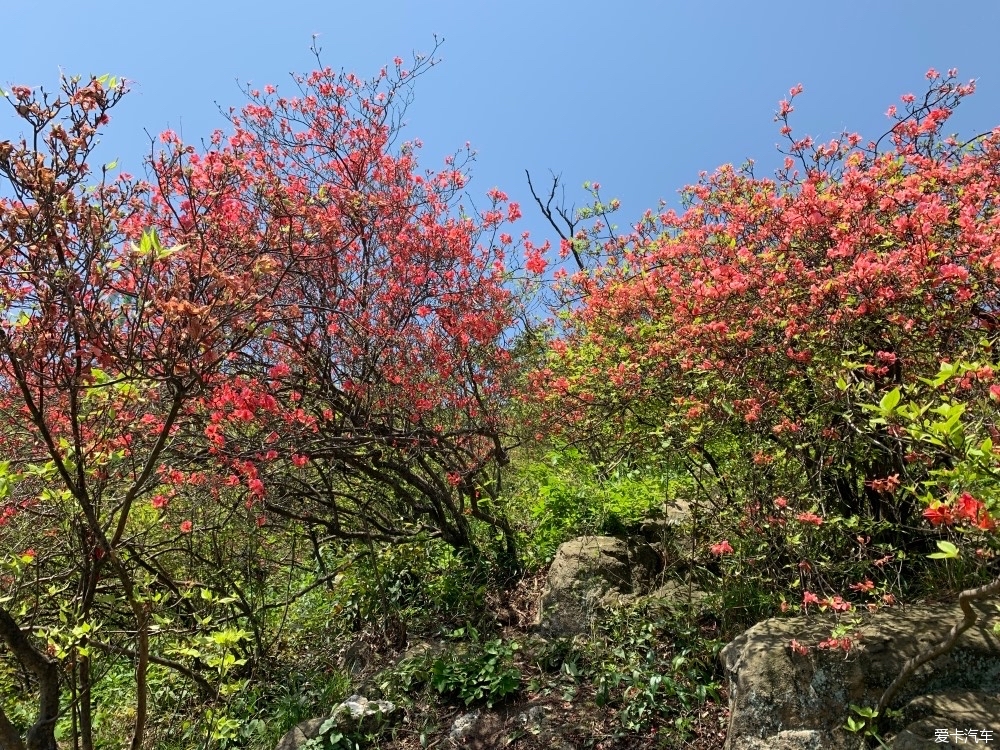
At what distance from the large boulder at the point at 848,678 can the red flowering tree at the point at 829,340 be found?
0.39 metres

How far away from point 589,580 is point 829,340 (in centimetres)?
231

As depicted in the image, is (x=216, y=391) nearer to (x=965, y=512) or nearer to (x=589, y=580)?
(x=589, y=580)

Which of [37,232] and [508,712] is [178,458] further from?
[508,712]

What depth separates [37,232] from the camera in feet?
7.25

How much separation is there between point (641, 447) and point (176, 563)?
405 centimetres

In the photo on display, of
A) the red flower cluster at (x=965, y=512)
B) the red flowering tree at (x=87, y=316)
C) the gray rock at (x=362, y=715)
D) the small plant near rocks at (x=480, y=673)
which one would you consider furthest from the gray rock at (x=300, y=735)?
the red flower cluster at (x=965, y=512)

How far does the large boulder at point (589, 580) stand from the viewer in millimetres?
4312

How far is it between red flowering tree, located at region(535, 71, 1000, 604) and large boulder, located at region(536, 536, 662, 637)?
82cm

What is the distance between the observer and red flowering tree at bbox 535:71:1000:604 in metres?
3.04

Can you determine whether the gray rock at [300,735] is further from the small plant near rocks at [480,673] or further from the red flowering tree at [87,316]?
the red flowering tree at [87,316]

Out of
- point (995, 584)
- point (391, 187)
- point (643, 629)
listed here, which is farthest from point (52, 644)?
point (391, 187)

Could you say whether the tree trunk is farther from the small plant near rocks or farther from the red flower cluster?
the red flower cluster

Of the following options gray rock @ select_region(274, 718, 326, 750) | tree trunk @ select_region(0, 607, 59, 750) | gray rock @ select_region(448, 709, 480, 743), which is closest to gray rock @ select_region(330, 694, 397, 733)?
gray rock @ select_region(274, 718, 326, 750)

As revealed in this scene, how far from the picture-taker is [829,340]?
10.9 feet
